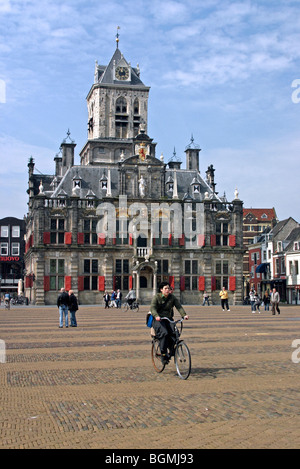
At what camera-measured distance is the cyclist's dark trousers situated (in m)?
12.3

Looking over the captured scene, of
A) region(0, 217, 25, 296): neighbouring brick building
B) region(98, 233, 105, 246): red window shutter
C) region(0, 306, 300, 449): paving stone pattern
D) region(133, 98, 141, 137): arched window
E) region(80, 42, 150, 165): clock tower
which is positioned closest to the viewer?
region(0, 306, 300, 449): paving stone pattern

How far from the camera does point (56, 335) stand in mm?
21000

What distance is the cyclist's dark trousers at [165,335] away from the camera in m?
12.3

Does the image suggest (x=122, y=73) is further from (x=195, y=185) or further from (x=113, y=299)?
(x=113, y=299)

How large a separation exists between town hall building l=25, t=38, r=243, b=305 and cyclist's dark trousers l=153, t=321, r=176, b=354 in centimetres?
4985

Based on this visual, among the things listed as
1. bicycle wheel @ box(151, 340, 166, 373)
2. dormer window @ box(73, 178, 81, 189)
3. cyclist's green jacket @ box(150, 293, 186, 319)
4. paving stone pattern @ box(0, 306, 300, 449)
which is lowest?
paving stone pattern @ box(0, 306, 300, 449)

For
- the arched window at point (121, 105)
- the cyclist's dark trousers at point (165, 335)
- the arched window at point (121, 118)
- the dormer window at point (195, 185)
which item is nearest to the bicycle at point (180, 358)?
the cyclist's dark trousers at point (165, 335)

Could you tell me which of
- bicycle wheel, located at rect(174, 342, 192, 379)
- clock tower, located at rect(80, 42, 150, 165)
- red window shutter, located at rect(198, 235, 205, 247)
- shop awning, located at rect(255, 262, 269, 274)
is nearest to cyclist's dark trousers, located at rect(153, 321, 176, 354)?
bicycle wheel, located at rect(174, 342, 192, 379)

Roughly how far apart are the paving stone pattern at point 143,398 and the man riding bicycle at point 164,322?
2.04 feet

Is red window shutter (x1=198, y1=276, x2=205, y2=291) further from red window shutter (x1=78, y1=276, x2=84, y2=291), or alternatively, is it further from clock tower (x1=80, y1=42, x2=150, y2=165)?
clock tower (x1=80, y1=42, x2=150, y2=165)

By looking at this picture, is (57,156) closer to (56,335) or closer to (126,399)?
(56,335)

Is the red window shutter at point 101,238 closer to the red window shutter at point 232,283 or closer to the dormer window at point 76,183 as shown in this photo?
the dormer window at point 76,183

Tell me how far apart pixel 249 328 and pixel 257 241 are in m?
61.1

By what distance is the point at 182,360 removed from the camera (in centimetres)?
1202
